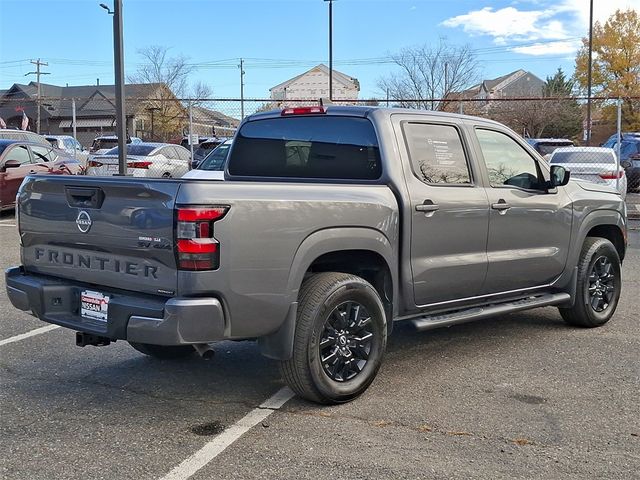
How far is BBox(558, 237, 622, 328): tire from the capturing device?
19.6ft

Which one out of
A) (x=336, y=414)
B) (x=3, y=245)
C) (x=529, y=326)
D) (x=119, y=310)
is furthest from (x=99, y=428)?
(x=3, y=245)

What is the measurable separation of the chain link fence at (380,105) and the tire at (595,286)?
14.4 feet

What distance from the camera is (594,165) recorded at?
47.8 feet

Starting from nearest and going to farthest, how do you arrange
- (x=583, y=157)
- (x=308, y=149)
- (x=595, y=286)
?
(x=308, y=149) → (x=595, y=286) → (x=583, y=157)

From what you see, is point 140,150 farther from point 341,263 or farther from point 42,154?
point 341,263

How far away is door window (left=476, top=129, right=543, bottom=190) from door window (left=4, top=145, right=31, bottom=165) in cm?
1132

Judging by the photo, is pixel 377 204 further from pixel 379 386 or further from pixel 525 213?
pixel 525 213

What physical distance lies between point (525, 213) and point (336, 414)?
7.75ft

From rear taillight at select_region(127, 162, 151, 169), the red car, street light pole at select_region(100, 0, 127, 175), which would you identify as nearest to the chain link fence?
rear taillight at select_region(127, 162, 151, 169)

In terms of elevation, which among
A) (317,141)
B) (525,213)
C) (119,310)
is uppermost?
(317,141)

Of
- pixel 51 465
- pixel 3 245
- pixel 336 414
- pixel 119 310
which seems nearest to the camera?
pixel 51 465

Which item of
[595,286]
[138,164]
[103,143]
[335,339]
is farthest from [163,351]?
[103,143]

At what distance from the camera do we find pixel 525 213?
536cm

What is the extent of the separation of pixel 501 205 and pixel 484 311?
31.8 inches
